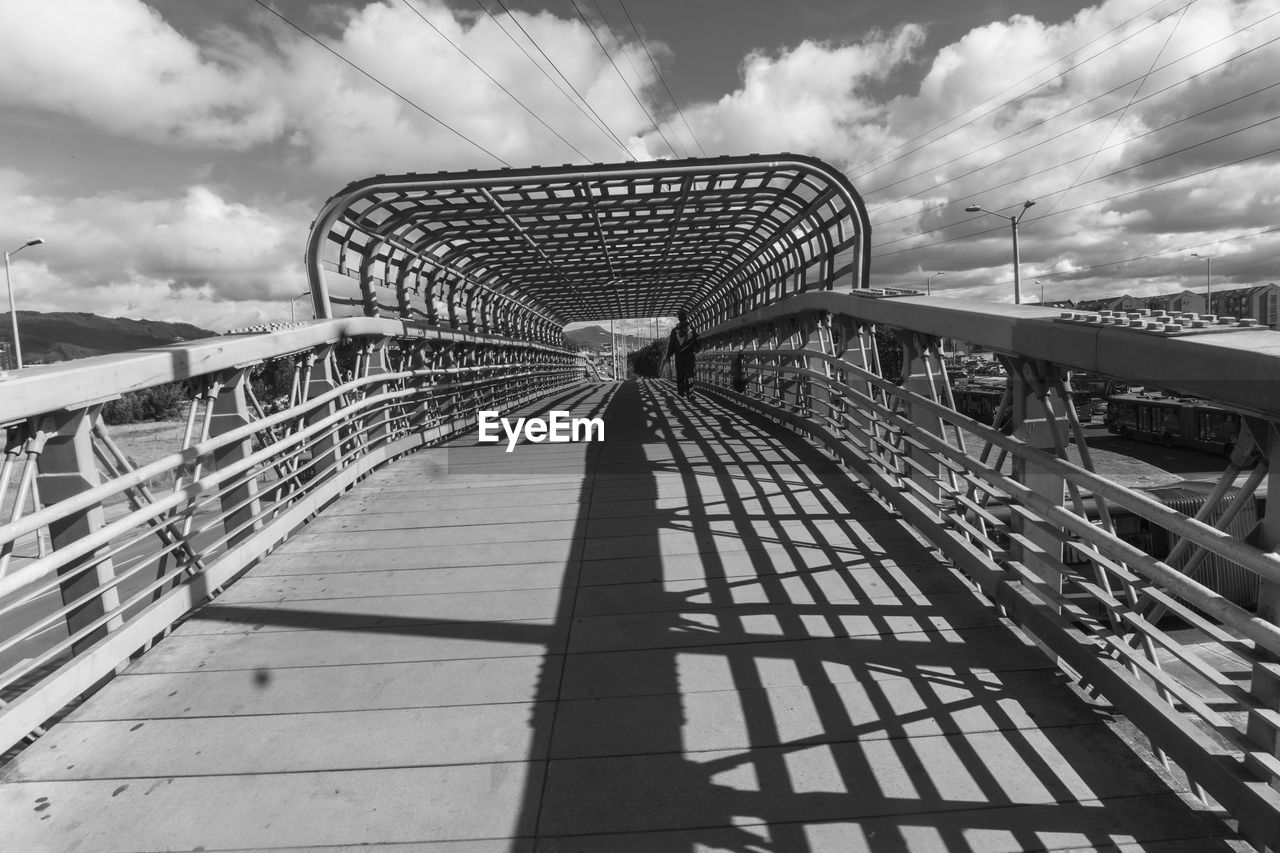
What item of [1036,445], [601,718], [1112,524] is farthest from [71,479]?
[1112,524]

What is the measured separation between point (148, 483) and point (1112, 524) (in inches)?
176

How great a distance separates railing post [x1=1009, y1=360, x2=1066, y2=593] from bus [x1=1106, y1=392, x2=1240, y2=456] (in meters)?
27.4

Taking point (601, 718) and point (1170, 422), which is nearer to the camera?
point (601, 718)

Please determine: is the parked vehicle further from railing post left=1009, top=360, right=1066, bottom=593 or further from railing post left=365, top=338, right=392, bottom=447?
railing post left=1009, top=360, right=1066, bottom=593

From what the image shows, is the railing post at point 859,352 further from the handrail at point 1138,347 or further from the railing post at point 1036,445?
the railing post at point 1036,445

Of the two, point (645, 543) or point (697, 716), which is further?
point (645, 543)

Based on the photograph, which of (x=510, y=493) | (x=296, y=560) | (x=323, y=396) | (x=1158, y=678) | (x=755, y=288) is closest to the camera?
(x=1158, y=678)

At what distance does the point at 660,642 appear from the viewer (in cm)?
369

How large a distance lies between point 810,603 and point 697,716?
1.15 m

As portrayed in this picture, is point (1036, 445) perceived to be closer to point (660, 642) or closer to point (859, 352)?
point (660, 642)

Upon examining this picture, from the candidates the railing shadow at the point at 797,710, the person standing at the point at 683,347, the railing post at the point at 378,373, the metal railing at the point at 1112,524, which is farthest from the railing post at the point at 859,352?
the person standing at the point at 683,347

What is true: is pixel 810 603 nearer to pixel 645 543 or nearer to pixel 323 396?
pixel 645 543

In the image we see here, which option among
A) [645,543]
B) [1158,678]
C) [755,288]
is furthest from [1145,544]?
[1158,678]

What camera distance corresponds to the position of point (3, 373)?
310 centimetres
